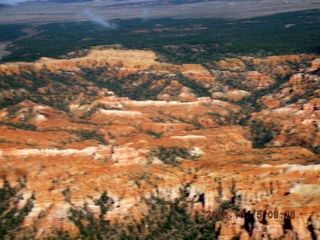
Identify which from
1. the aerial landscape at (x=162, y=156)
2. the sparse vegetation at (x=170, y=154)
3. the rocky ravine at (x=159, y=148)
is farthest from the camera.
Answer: the sparse vegetation at (x=170, y=154)

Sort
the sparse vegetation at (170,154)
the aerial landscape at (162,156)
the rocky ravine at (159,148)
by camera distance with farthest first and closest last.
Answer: the sparse vegetation at (170,154)
the rocky ravine at (159,148)
the aerial landscape at (162,156)

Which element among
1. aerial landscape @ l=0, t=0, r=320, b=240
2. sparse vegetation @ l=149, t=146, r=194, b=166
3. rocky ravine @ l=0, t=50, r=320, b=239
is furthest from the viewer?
sparse vegetation @ l=149, t=146, r=194, b=166

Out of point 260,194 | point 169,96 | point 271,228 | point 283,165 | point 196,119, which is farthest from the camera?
point 169,96

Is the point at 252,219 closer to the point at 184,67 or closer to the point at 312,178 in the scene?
the point at 312,178

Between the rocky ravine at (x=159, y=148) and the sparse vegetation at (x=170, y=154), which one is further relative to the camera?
the sparse vegetation at (x=170, y=154)

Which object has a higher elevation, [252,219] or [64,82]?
[64,82]

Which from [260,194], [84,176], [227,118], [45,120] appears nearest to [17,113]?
[45,120]

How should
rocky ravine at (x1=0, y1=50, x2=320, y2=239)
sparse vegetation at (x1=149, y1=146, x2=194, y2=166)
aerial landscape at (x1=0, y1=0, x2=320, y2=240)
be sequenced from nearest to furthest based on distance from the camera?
aerial landscape at (x1=0, y1=0, x2=320, y2=240) < rocky ravine at (x1=0, y1=50, x2=320, y2=239) < sparse vegetation at (x1=149, y1=146, x2=194, y2=166)

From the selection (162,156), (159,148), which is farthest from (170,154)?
(159,148)

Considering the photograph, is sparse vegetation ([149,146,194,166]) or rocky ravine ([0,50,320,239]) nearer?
rocky ravine ([0,50,320,239])
